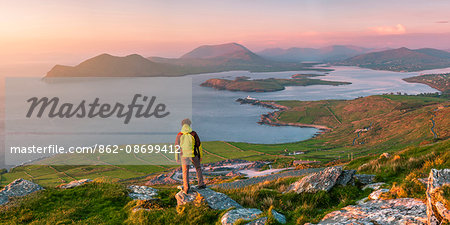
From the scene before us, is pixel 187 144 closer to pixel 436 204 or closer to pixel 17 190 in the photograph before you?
pixel 17 190

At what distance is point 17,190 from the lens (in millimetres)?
11398

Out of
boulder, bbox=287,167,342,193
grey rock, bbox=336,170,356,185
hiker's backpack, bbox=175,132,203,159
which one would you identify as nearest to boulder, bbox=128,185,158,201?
hiker's backpack, bbox=175,132,203,159

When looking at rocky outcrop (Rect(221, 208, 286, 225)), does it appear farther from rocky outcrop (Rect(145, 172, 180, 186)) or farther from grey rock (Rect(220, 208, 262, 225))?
rocky outcrop (Rect(145, 172, 180, 186))

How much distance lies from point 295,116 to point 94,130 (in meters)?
96.5

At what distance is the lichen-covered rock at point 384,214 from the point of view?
6113 millimetres

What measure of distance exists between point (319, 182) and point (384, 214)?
14.3 ft

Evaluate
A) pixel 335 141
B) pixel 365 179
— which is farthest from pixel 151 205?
pixel 335 141

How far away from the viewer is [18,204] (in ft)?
33.1

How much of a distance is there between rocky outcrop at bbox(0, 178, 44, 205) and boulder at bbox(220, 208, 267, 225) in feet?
27.7

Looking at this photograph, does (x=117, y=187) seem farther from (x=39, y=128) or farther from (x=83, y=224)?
(x=39, y=128)

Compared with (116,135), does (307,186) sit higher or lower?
higher

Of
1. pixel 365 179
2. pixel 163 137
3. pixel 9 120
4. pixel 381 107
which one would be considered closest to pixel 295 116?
pixel 381 107

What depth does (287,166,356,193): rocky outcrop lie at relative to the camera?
10719mm

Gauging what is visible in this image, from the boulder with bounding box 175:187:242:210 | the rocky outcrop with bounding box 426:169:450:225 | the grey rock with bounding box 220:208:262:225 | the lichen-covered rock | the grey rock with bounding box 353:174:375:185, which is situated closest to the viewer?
the rocky outcrop with bounding box 426:169:450:225
